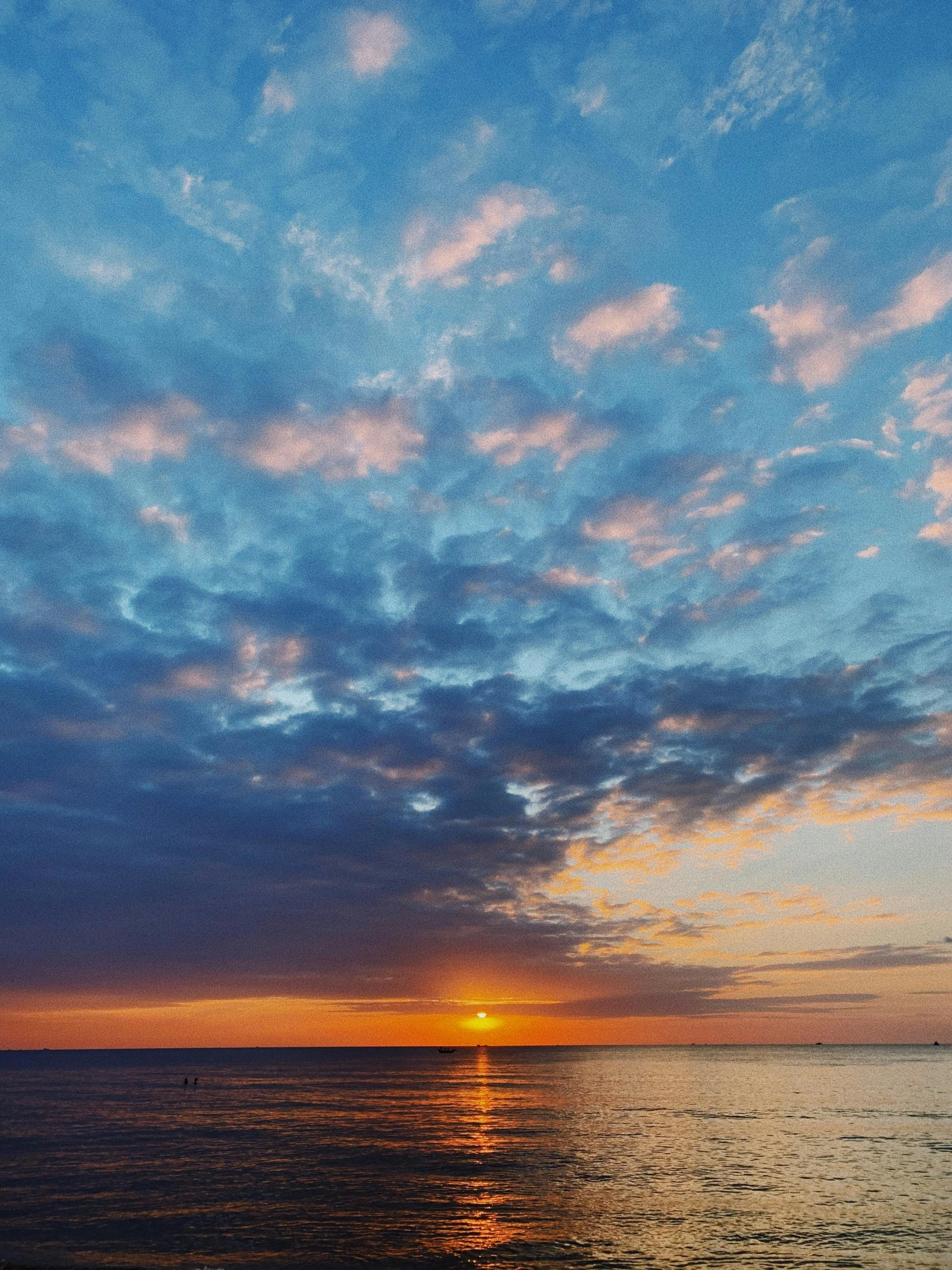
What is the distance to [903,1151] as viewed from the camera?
240ft

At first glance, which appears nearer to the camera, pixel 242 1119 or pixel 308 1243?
pixel 308 1243

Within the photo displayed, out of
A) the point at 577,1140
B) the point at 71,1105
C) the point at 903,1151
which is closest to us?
the point at 903,1151

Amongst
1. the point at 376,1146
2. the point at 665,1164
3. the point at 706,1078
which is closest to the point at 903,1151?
the point at 665,1164

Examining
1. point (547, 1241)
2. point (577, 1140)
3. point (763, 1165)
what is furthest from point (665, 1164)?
point (547, 1241)

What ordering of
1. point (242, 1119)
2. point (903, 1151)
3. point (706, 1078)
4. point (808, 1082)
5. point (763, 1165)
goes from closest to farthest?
point (763, 1165)
point (903, 1151)
point (242, 1119)
point (808, 1082)
point (706, 1078)

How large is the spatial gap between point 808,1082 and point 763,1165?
12205 centimetres

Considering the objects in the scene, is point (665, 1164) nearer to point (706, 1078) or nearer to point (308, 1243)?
point (308, 1243)

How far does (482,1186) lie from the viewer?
56.8 meters

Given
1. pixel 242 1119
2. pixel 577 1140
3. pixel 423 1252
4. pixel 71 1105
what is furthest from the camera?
pixel 71 1105

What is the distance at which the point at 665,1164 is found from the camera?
2596 inches

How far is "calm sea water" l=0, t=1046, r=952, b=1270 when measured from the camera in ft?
135

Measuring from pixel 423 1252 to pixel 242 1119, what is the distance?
237 ft

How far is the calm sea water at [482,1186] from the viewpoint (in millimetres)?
41062

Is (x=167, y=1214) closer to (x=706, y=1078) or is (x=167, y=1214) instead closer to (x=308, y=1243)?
(x=308, y=1243)
